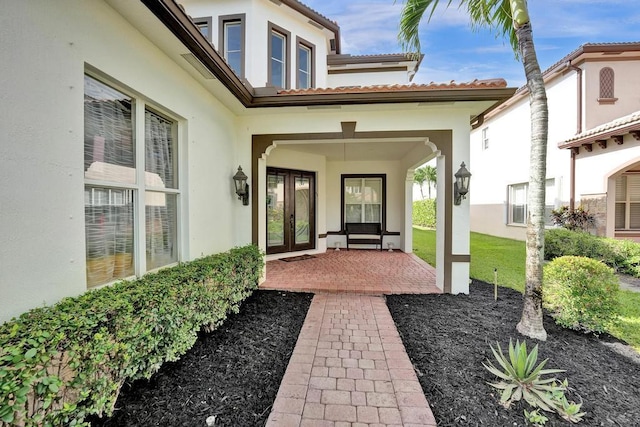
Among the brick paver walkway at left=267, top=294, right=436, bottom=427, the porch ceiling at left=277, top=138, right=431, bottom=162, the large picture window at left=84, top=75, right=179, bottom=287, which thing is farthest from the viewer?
the porch ceiling at left=277, top=138, right=431, bottom=162

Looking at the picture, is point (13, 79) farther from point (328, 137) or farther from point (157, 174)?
point (328, 137)

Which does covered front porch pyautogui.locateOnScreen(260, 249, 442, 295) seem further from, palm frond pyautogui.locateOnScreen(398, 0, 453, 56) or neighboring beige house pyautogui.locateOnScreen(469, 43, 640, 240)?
neighboring beige house pyautogui.locateOnScreen(469, 43, 640, 240)

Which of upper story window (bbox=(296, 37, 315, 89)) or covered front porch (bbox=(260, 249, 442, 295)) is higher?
upper story window (bbox=(296, 37, 315, 89))

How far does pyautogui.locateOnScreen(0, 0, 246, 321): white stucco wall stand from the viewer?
6.15 feet

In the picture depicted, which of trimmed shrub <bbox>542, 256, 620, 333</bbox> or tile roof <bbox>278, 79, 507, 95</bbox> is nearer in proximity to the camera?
trimmed shrub <bbox>542, 256, 620, 333</bbox>

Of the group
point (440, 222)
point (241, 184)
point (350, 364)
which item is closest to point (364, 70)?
point (440, 222)

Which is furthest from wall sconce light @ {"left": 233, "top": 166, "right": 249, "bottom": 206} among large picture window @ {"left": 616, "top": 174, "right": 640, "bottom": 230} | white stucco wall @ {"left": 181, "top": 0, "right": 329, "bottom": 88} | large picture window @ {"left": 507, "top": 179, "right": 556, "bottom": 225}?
large picture window @ {"left": 616, "top": 174, "right": 640, "bottom": 230}

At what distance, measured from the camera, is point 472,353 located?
3.17 meters

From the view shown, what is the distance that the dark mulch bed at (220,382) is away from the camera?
7.36 ft

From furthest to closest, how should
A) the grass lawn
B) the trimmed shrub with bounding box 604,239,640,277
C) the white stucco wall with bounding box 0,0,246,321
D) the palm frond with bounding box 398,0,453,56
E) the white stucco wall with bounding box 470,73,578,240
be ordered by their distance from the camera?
the white stucco wall with bounding box 470,73,578,240
the trimmed shrub with bounding box 604,239,640,277
the palm frond with bounding box 398,0,453,56
the grass lawn
the white stucco wall with bounding box 0,0,246,321

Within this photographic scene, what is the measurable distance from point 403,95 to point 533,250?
3158 millimetres

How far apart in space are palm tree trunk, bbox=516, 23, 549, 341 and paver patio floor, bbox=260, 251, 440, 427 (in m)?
1.79

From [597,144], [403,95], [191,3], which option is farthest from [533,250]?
[191,3]

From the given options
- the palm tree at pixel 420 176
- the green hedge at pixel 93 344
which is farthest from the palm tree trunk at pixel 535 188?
the palm tree at pixel 420 176
